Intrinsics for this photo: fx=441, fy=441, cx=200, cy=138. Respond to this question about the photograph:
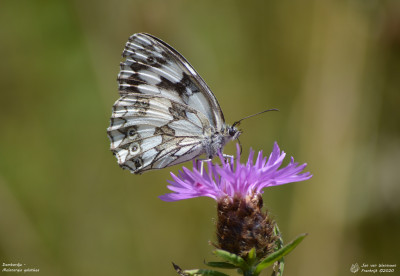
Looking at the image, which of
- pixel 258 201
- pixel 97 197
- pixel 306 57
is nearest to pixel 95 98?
pixel 97 197

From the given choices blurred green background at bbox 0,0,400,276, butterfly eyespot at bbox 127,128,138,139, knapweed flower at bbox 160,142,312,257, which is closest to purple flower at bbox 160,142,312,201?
knapweed flower at bbox 160,142,312,257

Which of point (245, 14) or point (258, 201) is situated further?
point (245, 14)

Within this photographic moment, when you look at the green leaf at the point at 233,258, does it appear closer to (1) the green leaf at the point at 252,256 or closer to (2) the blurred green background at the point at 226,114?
(1) the green leaf at the point at 252,256

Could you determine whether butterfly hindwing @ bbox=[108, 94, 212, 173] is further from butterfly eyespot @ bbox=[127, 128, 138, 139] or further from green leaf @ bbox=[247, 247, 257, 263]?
green leaf @ bbox=[247, 247, 257, 263]

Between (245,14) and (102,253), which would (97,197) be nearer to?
(102,253)

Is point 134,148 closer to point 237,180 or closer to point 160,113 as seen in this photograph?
point 160,113

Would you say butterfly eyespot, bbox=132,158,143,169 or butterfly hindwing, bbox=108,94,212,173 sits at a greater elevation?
butterfly hindwing, bbox=108,94,212,173

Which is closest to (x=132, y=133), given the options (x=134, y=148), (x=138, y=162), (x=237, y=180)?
(x=134, y=148)
